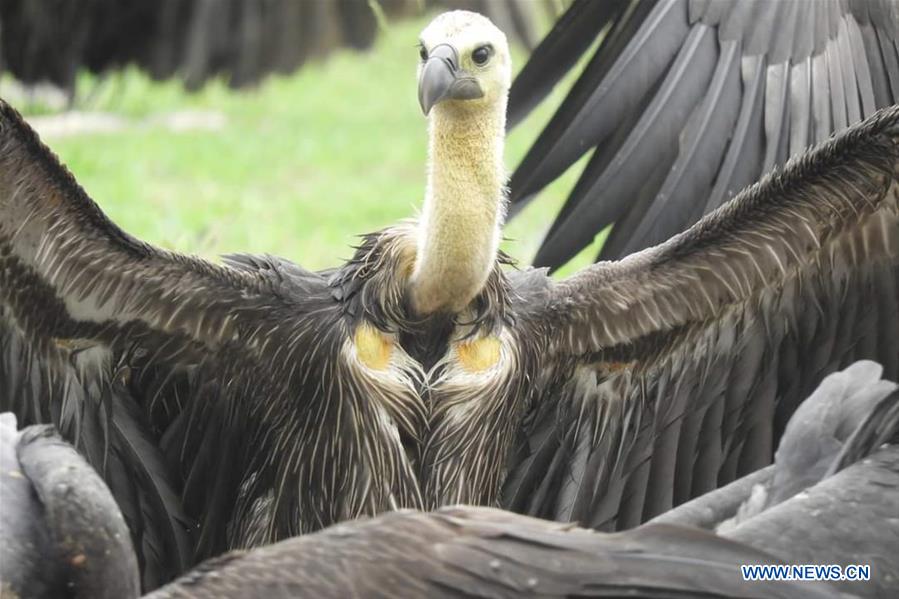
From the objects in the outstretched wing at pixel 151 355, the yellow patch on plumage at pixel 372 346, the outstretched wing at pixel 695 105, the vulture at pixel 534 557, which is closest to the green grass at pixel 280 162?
the outstretched wing at pixel 695 105

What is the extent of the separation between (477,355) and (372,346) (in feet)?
0.83

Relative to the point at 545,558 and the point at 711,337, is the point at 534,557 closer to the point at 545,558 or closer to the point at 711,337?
the point at 545,558

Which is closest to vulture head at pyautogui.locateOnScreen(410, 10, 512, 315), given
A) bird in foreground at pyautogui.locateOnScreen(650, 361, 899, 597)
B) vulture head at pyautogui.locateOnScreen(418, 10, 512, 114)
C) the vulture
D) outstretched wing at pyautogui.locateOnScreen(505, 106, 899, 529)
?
vulture head at pyautogui.locateOnScreen(418, 10, 512, 114)

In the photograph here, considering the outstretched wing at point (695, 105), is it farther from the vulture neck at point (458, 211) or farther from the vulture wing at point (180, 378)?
the vulture wing at point (180, 378)

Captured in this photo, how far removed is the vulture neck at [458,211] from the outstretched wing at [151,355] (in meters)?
0.27

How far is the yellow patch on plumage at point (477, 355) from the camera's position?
14.1ft

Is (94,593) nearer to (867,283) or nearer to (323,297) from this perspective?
(323,297)

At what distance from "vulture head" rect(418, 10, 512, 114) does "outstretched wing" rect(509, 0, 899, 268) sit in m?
0.74

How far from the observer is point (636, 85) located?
16.6ft

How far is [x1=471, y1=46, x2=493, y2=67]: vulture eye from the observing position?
13.9 ft

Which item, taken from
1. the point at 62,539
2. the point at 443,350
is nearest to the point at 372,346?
the point at 443,350

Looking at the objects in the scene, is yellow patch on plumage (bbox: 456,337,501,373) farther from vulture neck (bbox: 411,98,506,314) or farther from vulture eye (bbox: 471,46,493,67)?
vulture eye (bbox: 471,46,493,67)

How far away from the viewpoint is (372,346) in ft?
14.1

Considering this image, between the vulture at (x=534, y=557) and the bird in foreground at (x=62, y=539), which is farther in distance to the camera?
the bird in foreground at (x=62, y=539)
